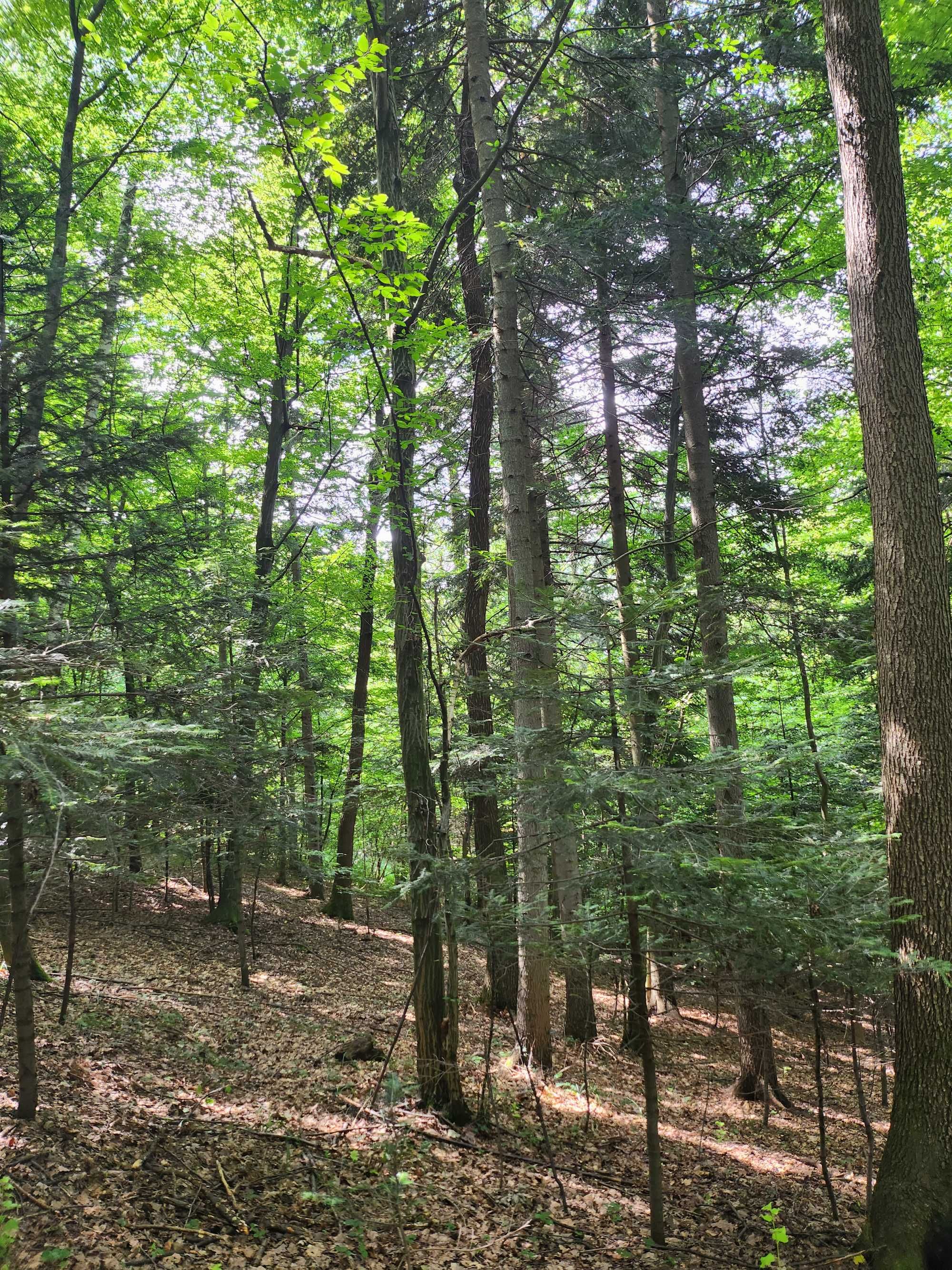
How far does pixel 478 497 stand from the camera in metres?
10.8

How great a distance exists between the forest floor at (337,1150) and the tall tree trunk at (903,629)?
2.90 feet

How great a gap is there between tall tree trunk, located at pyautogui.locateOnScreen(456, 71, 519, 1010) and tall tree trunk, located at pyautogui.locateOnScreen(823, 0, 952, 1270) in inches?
159

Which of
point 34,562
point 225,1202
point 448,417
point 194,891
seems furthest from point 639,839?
point 194,891

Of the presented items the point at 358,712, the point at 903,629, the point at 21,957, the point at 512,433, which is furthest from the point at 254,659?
the point at 903,629

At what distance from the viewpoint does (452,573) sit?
11.5 m

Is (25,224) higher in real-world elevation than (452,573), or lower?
higher

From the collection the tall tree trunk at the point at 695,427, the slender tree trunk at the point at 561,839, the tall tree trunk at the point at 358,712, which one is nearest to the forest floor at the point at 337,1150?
the slender tree trunk at the point at 561,839

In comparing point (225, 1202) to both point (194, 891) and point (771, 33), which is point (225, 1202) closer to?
point (194, 891)

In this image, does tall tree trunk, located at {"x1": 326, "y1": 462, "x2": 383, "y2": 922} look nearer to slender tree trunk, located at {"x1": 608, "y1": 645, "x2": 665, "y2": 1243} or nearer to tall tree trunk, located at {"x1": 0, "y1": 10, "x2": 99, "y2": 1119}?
tall tree trunk, located at {"x1": 0, "y1": 10, "x2": 99, "y2": 1119}

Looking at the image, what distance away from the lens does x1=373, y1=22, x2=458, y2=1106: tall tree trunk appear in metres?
5.77

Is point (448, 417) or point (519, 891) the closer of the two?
point (519, 891)

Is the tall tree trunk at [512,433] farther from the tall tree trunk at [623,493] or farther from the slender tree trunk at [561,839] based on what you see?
the tall tree trunk at [623,493]

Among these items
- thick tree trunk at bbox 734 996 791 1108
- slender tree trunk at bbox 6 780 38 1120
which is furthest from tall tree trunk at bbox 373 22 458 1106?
thick tree trunk at bbox 734 996 791 1108

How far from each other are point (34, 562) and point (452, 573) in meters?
6.25
